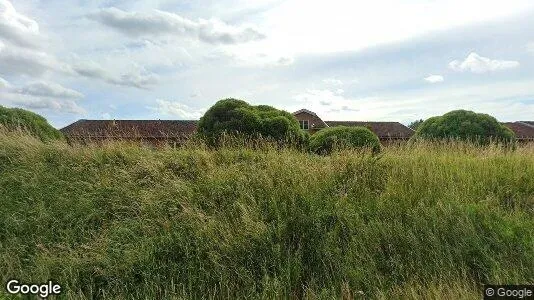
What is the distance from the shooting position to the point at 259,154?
7613mm

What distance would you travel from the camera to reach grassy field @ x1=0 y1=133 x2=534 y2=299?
4.14m

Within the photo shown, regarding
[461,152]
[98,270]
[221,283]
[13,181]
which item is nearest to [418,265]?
[221,283]

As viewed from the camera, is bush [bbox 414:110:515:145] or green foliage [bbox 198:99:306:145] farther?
bush [bbox 414:110:515:145]

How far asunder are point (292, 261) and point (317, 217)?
744 mm

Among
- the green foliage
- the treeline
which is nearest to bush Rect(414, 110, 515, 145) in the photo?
the treeline

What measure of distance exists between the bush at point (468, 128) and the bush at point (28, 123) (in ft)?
34.0

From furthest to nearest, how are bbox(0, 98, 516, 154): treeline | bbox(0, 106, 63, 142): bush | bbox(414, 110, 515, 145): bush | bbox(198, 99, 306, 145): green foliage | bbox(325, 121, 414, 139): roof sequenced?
bbox(325, 121, 414, 139): roof → bbox(414, 110, 515, 145): bush → bbox(198, 99, 306, 145): green foliage → bbox(0, 98, 516, 154): treeline → bbox(0, 106, 63, 142): bush

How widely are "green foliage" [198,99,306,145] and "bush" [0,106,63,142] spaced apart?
3.94 metres

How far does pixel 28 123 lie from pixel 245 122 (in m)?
5.67

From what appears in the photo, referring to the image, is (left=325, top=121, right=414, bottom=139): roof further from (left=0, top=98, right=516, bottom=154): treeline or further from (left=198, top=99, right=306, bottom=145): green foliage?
(left=198, top=99, right=306, bottom=145): green foliage

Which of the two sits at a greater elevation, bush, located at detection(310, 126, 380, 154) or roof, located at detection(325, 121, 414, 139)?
roof, located at detection(325, 121, 414, 139)

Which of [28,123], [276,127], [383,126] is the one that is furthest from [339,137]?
[383,126]

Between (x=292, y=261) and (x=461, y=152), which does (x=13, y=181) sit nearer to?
(x=292, y=261)

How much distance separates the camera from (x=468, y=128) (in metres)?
12.6
